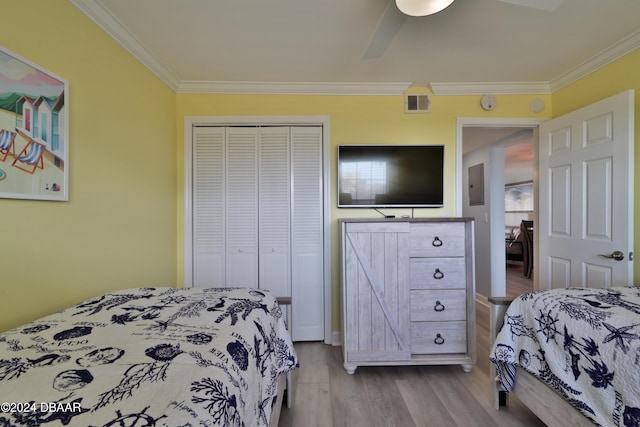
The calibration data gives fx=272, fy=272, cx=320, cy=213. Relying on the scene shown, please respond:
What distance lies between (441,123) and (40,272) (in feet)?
10.0

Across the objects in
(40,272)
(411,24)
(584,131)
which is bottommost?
(40,272)

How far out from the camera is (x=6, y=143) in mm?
1176

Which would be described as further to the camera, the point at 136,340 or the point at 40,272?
the point at 40,272

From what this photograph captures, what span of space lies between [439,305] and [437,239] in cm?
51

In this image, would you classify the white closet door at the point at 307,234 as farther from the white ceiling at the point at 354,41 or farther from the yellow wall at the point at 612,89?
the yellow wall at the point at 612,89

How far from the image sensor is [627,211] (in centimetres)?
185

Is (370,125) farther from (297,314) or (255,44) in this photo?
(297,314)

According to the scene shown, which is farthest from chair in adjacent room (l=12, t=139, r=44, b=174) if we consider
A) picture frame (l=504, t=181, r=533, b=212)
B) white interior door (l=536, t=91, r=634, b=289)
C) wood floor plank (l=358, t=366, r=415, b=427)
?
picture frame (l=504, t=181, r=533, b=212)

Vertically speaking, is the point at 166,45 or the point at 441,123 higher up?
the point at 166,45

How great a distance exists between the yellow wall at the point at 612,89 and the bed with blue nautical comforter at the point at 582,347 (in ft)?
2.82

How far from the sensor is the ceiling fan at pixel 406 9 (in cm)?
119

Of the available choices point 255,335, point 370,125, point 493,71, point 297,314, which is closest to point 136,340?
point 255,335

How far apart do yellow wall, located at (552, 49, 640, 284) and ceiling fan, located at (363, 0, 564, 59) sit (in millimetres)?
1252

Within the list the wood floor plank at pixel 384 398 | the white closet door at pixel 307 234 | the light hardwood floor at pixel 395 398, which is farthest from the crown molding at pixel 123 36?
the wood floor plank at pixel 384 398
